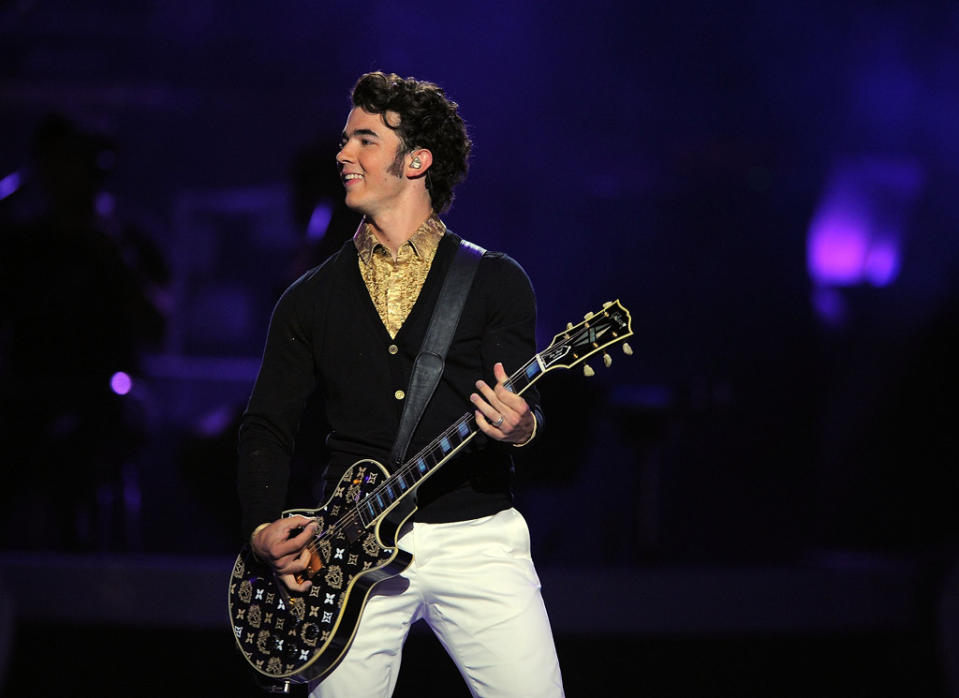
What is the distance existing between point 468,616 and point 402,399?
0.55 meters

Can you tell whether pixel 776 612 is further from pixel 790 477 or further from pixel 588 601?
pixel 790 477

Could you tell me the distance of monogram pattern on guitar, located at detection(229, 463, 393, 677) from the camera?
7.94 ft

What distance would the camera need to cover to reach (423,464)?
2.44 m

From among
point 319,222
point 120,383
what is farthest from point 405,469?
point 120,383

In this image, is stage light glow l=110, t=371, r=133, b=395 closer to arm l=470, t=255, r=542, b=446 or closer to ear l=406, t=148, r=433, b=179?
ear l=406, t=148, r=433, b=179

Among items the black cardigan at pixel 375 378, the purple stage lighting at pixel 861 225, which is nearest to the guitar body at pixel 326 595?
the black cardigan at pixel 375 378

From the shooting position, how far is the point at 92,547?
18.0 ft

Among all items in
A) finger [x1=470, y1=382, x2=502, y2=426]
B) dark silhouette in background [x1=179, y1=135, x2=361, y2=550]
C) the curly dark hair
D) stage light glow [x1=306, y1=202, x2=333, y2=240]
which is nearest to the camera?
finger [x1=470, y1=382, x2=502, y2=426]

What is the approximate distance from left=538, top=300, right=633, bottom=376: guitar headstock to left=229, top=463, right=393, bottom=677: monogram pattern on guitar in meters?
0.53

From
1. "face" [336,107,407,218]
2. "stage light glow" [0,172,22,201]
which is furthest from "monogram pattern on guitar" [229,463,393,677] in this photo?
"stage light glow" [0,172,22,201]

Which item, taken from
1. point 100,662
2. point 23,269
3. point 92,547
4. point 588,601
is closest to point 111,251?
point 23,269

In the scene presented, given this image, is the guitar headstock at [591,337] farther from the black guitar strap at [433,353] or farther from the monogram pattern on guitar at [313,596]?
the monogram pattern on guitar at [313,596]

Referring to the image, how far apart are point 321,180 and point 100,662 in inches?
100

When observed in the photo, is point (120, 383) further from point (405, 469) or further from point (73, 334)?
point (405, 469)
